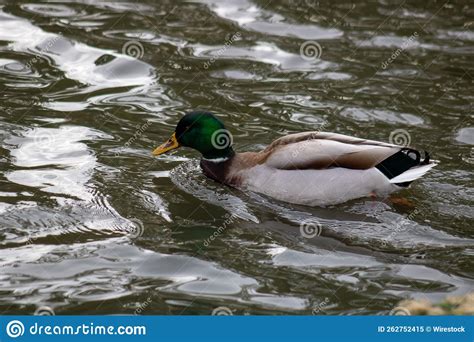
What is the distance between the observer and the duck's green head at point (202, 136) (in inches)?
385

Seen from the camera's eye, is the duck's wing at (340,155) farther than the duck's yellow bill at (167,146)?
No

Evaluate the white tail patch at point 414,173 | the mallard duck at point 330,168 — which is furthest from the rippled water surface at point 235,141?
the white tail patch at point 414,173

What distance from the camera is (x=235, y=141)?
10594 mm

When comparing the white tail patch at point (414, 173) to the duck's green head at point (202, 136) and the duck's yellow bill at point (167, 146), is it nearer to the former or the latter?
the duck's green head at point (202, 136)

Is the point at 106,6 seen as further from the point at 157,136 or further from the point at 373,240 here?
the point at 373,240

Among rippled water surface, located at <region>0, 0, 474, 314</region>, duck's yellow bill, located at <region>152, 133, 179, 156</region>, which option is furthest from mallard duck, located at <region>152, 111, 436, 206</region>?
duck's yellow bill, located at <region>152, 133, 179, 156</region>

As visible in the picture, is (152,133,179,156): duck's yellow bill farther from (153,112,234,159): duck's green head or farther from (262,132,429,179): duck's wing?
(262,132,429,179): duck's wing

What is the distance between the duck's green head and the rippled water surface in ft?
0.96

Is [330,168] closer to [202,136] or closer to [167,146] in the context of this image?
[202,136]

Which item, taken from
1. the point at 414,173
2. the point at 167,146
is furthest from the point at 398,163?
the point at 167,146

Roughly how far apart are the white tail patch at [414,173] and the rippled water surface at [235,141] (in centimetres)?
25

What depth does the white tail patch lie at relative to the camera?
29.9ft

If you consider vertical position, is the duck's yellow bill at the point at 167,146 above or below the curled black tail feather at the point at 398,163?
below

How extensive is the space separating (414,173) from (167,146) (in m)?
2.51
